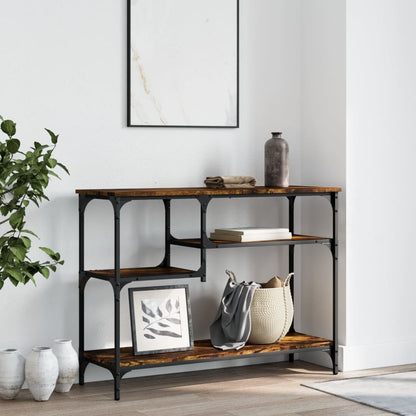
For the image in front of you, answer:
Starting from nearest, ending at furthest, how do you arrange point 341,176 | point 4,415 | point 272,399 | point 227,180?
point 4,415, point 272,399, point 227,180, point 341,176

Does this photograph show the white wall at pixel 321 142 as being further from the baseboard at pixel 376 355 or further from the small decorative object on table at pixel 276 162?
the small decorative object on table at pixel 276 162

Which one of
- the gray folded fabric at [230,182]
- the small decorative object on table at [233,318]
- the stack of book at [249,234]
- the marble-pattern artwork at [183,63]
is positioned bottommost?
the small decorative object on table at [233,318]

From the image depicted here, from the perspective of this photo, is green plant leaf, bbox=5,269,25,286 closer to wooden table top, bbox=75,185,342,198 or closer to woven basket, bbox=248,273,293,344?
wooden table top, bbox=75,185,342,198

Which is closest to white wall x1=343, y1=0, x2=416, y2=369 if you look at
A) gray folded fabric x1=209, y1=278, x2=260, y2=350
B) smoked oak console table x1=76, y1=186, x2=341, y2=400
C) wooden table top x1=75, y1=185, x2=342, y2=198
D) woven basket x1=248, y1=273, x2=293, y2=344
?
smoked oak console table x1=76, y1=186, x2=341, y2=400

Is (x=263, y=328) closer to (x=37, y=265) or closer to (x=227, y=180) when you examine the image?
(x=227, y=180)

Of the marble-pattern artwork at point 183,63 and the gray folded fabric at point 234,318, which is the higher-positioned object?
the marble-pattern artwork at point 183,63

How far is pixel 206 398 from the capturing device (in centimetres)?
384

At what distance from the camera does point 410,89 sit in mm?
4621

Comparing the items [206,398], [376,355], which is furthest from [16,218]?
[376,355]

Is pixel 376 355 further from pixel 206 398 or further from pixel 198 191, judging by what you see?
pixel 198 191

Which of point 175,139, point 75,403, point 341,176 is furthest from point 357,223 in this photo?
point 75,403

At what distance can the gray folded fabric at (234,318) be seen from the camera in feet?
13.6

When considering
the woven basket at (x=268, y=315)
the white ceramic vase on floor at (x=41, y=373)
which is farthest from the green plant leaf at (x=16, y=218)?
the woven basket at (x=268, y=315)

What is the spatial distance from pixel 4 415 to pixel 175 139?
1628 mm
